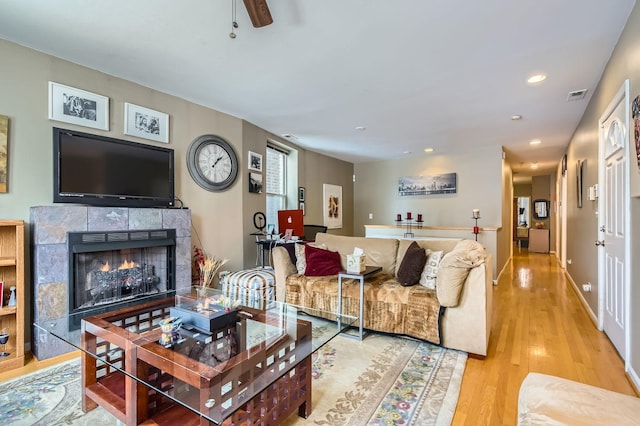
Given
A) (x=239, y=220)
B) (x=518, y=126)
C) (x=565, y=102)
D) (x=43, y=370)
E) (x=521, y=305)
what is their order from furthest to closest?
1. (x=518, y=126)
2. (x=239, y=220)
3. (x=521, y=305)
4. (x=565, y=102)
5. (x=43, y=370)

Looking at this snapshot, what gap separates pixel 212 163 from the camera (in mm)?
3973

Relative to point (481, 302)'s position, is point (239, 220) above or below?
above

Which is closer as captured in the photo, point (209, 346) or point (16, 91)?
point (209, 346)

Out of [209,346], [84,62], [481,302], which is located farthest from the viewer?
[84,62]

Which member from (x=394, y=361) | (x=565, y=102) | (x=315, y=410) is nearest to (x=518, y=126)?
(x=565, y=102)

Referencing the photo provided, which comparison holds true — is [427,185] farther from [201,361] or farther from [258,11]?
[201,361]

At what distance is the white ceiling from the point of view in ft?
6.82

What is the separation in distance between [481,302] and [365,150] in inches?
176

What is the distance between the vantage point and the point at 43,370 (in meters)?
2.29

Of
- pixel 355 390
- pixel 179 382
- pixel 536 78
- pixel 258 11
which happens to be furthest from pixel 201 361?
pixel 536 78

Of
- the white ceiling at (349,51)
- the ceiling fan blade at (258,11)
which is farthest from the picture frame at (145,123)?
the ceiling fan blade at (258,11)

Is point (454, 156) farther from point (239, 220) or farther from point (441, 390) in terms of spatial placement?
point (441, 390)

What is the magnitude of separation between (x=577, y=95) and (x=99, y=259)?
5357 millimetres

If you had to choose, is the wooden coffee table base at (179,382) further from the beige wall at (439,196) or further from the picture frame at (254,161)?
the beige wall at (439,196)
